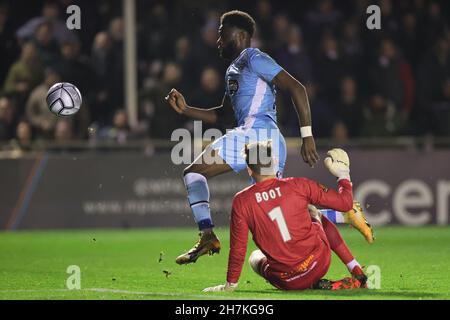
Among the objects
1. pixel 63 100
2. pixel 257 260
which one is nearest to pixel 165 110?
pixel 63 100

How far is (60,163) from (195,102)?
2.21m

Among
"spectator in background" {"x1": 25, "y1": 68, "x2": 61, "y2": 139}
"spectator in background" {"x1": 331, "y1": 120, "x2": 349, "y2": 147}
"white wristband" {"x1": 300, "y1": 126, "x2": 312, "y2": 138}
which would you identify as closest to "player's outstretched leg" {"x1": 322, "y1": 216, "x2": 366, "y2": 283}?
"white wristband" {"x1": 300, "y1": 126, "x2": 312, "y2": 138}

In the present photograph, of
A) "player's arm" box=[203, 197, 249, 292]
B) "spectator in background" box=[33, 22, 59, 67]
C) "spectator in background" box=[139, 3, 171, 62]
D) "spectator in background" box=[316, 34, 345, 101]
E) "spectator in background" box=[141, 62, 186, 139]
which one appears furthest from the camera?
"spectator in background" box=[139, 3, 171, 62]

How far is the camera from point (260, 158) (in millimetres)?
8078

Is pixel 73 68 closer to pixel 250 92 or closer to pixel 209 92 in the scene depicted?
pixel 209 92

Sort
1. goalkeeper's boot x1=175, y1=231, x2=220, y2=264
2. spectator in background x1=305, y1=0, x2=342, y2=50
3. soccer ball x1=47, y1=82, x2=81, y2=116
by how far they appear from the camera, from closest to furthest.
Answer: goalkeeper's boot x1=175, y1=231, x2=220, y2=264 < soccer ball x1=47, y1=82, x2=81, y2=116 < spectator in background x1=305, y1=0, x2=342, y2=50

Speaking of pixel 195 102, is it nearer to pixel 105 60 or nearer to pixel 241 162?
pixel 105 60

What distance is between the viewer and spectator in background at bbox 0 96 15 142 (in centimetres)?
1659

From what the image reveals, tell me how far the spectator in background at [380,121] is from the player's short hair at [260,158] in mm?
9196

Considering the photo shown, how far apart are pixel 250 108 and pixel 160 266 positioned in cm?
253

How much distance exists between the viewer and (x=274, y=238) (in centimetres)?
821

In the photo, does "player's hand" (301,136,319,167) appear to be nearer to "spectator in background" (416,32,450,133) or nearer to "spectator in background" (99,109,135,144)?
"spectator in background" (99,109,135,144)

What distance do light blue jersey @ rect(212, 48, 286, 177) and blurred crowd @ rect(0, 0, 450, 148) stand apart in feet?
22.8
